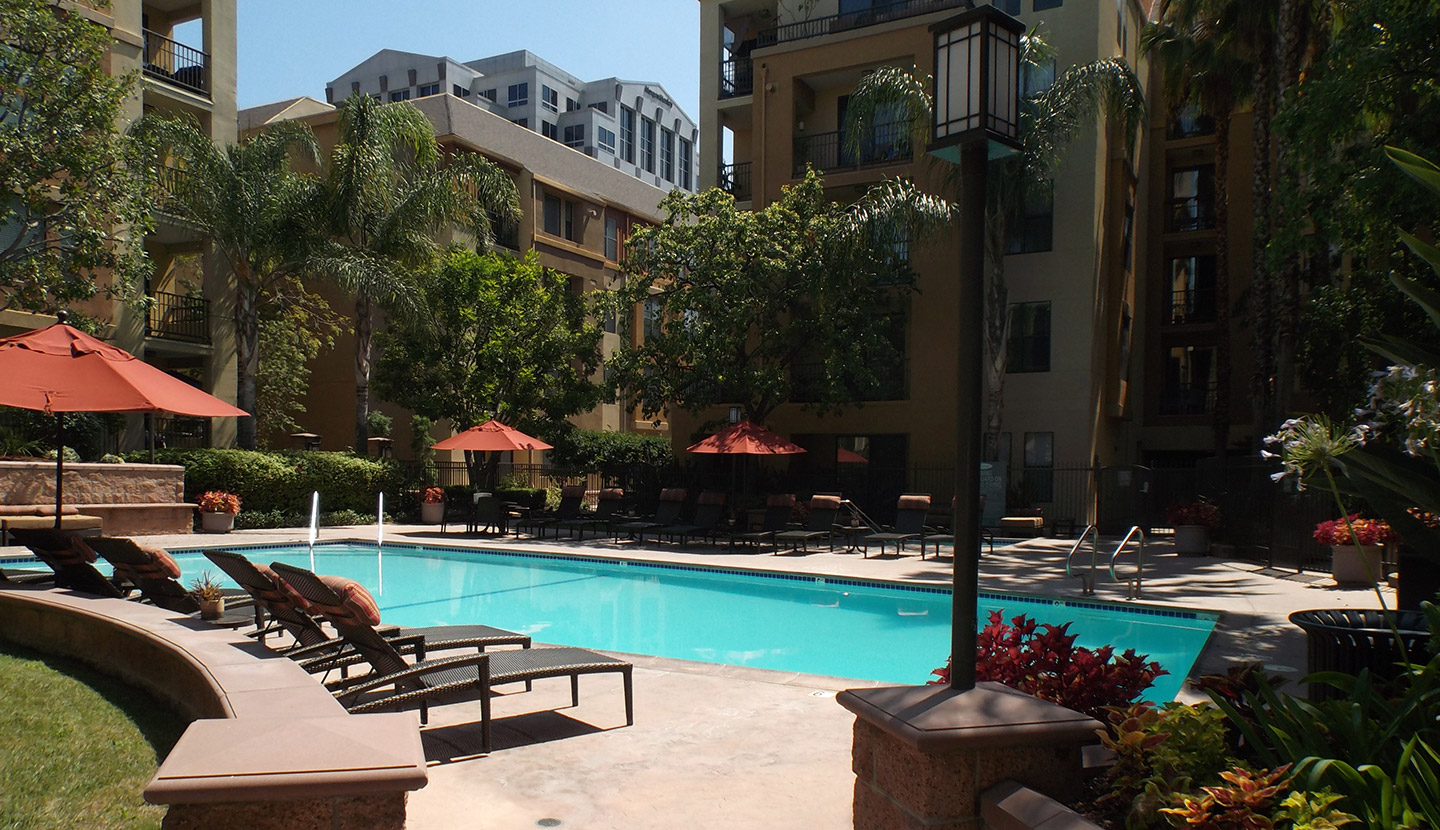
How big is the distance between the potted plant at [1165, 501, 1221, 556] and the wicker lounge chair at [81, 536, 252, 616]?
1610cm

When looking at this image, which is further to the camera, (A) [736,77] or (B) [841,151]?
(A) [736,77]

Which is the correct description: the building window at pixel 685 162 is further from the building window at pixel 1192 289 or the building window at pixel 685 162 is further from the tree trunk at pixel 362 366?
the tree trunk at pixel 362 366

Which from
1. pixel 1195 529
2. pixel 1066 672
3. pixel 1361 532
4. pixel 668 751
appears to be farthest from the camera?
pixel 1195 529

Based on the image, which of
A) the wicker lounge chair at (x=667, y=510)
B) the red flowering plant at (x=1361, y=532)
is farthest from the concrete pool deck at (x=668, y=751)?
the wicker lounge chair at (x=667, y=510)

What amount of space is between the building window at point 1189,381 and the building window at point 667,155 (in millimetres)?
72404

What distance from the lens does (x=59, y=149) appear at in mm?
17094

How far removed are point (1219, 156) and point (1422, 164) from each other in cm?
2612

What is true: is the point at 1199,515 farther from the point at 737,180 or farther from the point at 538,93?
the point at 538,93

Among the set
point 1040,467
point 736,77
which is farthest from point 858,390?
point 736,77

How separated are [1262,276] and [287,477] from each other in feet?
72.1

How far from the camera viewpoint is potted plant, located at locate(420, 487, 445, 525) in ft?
82.9

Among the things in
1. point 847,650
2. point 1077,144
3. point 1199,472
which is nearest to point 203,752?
point 847,650

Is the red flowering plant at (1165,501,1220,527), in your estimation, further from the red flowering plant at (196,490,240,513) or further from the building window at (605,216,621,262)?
the building window at (605,216,621,262)

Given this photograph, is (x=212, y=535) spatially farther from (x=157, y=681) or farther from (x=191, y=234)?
(x=157, y=681)
